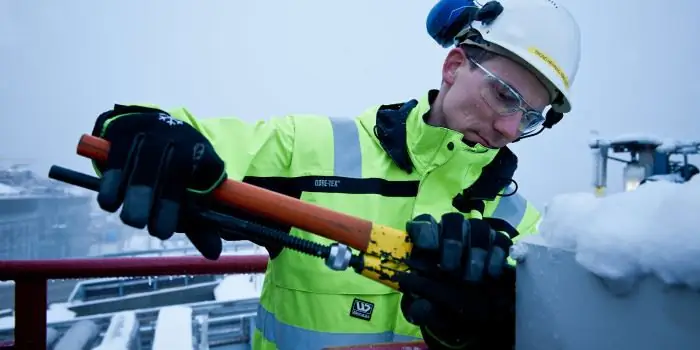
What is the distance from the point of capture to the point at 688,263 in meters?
0.36

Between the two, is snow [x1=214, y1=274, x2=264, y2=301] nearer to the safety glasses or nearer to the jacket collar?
the jacket collar

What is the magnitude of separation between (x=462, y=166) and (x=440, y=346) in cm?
57

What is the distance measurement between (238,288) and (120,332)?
8.83ft

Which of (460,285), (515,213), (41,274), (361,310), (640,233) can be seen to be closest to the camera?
(640,233)

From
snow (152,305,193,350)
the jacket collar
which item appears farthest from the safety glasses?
snow (152,305,193,350)

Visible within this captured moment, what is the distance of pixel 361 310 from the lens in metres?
1.01

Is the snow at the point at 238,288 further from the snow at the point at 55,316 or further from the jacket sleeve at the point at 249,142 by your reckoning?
the jacket sleeve at the point at 249,142

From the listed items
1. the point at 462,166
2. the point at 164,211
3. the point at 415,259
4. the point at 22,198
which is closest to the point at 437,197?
the point at 462,166

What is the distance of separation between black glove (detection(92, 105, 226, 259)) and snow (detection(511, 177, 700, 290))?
1.71 feet

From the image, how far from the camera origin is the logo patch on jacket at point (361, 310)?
3.31 feet

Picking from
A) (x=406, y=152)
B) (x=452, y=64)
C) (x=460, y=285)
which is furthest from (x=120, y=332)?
(x=460, y=285)

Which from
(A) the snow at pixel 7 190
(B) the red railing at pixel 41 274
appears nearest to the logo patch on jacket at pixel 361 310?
(B) the red railing at pixel 41 274

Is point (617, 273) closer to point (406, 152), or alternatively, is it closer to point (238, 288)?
point (406, 152)

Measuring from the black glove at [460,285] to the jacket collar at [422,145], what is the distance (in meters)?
0.46
